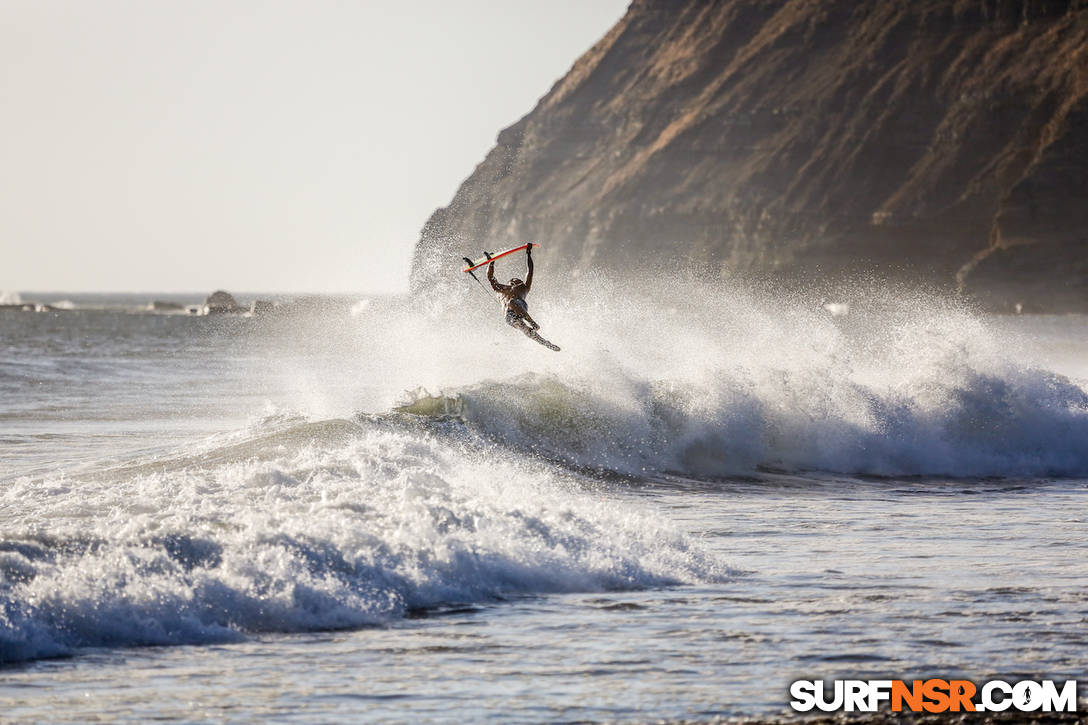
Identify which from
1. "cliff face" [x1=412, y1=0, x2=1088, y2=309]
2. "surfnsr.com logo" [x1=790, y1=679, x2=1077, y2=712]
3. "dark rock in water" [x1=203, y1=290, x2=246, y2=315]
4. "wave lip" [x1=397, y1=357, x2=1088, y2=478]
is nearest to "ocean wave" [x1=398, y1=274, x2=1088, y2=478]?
"wave lip" [x1=397, y1=357, x2=1088, y2=478]

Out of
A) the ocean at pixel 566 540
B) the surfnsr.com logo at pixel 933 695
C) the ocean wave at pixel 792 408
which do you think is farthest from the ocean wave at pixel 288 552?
the ocean wave at pixel 792 408

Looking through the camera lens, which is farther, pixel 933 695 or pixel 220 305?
pixel 220 305

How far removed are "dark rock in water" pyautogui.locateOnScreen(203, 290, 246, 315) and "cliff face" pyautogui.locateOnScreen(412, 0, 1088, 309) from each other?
2557 cm

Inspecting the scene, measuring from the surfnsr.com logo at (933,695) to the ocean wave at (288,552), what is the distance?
3084mm

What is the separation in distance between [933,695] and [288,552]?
5.41m

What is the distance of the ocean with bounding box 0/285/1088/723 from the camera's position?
8.80 m

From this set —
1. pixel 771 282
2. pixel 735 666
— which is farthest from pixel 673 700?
pixel 771 282

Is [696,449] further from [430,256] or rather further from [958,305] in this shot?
[430,256]

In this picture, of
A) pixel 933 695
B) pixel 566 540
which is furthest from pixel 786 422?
pixel 933 695

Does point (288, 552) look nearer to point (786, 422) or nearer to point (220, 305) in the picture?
point (786, 422)

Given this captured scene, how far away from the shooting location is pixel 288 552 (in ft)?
36.0

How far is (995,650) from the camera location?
9.28 metres

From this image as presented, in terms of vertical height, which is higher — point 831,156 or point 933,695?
point 831,156

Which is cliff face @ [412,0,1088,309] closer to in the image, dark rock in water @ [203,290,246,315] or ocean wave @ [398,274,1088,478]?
dark rock in water @ [203,290,246,315]
